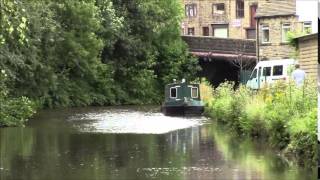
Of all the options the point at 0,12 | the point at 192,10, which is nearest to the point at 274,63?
the point at 0,12

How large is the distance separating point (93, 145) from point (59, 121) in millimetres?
12702

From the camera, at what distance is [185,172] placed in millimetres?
13523

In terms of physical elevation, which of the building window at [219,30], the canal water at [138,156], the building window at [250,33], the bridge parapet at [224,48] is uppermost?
Result: the building window at [219,30]

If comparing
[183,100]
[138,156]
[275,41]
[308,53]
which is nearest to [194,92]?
[183,100]

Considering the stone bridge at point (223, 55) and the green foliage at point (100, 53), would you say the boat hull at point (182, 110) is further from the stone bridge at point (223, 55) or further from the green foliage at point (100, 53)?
the stone bridge at point (223, 55)

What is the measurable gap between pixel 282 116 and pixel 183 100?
63.8 feet

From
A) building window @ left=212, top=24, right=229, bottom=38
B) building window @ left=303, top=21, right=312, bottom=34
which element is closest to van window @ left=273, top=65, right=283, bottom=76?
building window @ left=303, top=21, right=312, bottom=34

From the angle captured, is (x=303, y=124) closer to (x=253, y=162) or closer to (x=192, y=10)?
(x=253, y=162)

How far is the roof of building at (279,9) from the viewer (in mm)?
50156

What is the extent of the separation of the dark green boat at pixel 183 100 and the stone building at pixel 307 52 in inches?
414

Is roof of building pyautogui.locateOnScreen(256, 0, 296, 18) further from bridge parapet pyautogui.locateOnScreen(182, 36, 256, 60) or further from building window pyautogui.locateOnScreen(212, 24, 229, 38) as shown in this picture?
building window pyautogui.locateOnScreen(212, 24, 229, 38)

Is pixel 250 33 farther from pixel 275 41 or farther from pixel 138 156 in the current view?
pixel 138 156

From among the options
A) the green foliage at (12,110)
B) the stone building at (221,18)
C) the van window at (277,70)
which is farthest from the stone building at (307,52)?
the stone building at (221,18)

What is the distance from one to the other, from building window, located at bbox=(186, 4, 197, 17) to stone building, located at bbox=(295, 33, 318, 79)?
54.8m
